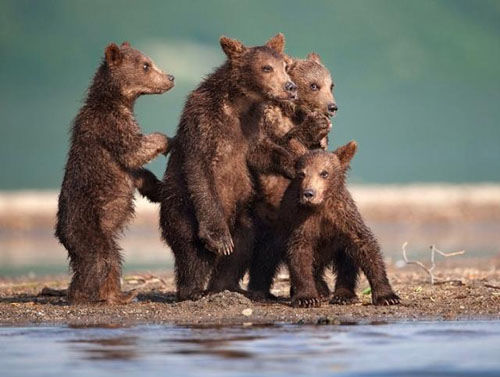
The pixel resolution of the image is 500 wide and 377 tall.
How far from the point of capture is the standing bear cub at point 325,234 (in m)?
10.3

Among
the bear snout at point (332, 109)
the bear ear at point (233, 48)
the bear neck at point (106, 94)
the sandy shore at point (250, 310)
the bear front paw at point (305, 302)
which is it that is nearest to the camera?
the sandy shore at point (250, 310)

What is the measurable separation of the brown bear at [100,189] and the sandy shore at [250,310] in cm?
28

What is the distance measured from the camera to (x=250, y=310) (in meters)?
9.97

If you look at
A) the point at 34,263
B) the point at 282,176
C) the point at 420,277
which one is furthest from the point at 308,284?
the point at 34,263

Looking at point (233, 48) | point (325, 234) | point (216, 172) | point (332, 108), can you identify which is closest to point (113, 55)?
point (233, 48)

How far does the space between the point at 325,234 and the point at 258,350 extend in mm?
3060

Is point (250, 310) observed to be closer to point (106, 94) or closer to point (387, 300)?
point (387, 300)

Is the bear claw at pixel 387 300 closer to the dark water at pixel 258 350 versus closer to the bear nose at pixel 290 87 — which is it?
the dark water at pixel 258 350

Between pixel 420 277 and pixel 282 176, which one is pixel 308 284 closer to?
pixel 282 176

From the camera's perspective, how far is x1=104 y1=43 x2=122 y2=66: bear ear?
1114 cm

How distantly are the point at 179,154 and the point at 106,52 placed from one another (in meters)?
1.17

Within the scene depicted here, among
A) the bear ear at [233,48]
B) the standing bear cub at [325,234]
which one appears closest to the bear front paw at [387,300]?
the standing bear cub at [325,234]

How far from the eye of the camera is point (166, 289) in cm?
1304

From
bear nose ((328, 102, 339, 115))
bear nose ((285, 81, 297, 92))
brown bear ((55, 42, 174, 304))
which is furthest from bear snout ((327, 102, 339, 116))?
brown bear ((55, 42, 174, 304))
